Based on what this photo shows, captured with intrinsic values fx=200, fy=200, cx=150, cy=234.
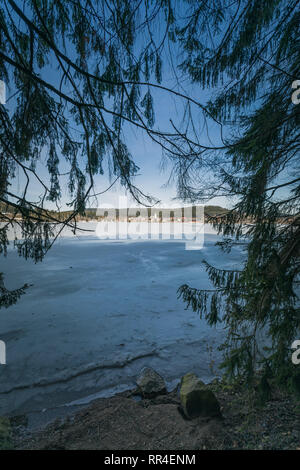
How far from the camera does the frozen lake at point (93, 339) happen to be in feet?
8.48

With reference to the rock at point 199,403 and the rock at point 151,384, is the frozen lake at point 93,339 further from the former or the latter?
the rock at point 199,403

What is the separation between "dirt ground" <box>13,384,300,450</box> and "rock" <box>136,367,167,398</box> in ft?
0.63

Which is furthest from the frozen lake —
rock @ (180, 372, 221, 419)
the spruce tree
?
the spruce tree

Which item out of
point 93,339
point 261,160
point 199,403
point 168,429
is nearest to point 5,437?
point 168,429

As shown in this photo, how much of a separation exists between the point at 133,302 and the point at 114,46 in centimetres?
482

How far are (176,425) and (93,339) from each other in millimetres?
2125

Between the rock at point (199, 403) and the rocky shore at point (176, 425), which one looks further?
the rock at point (199, 403)

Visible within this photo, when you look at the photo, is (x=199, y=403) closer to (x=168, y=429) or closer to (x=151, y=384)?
(x=168, y=429)

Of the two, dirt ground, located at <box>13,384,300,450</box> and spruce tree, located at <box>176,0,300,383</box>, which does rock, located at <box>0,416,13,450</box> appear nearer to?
dirt ground, located at <box>13,384,300,450</box>

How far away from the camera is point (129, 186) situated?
1.94 m

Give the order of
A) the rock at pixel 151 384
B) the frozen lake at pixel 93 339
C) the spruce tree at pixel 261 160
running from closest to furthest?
the spruce tree at pixel 261 160
the rock at pixel 151 384
the frozen lake at pixel 93 339

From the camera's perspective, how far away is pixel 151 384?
2.49m

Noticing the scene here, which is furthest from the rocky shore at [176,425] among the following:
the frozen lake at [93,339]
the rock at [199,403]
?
the frozen lake at [93,339]

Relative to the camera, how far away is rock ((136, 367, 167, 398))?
7.95 ft
